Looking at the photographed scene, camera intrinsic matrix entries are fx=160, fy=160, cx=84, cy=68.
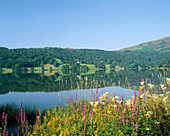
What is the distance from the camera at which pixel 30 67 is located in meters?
140

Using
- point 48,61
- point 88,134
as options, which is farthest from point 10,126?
point 48,61

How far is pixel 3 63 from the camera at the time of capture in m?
127

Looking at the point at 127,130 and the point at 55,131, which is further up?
the point at 127,130

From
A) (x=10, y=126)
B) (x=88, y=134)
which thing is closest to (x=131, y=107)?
(x=88, y=134)

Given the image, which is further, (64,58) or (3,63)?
(64,58)

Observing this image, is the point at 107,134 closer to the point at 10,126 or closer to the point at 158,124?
the point at 158,124

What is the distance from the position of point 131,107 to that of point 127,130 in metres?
0.87

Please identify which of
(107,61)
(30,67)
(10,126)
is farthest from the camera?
(107,61)

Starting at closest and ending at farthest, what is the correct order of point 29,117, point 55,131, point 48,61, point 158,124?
point 158,124
point 55,131
point 29,117
point 48,61

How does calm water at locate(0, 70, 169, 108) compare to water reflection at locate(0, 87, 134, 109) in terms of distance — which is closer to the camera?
calm water at locate(0, 70, 169, 108)

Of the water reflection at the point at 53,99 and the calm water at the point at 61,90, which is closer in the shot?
the calm water at the point at 61,90

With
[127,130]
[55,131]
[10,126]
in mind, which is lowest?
[10,126]

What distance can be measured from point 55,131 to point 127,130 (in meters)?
2.62

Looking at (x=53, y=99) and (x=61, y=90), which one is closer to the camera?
(x=53, y=99)
